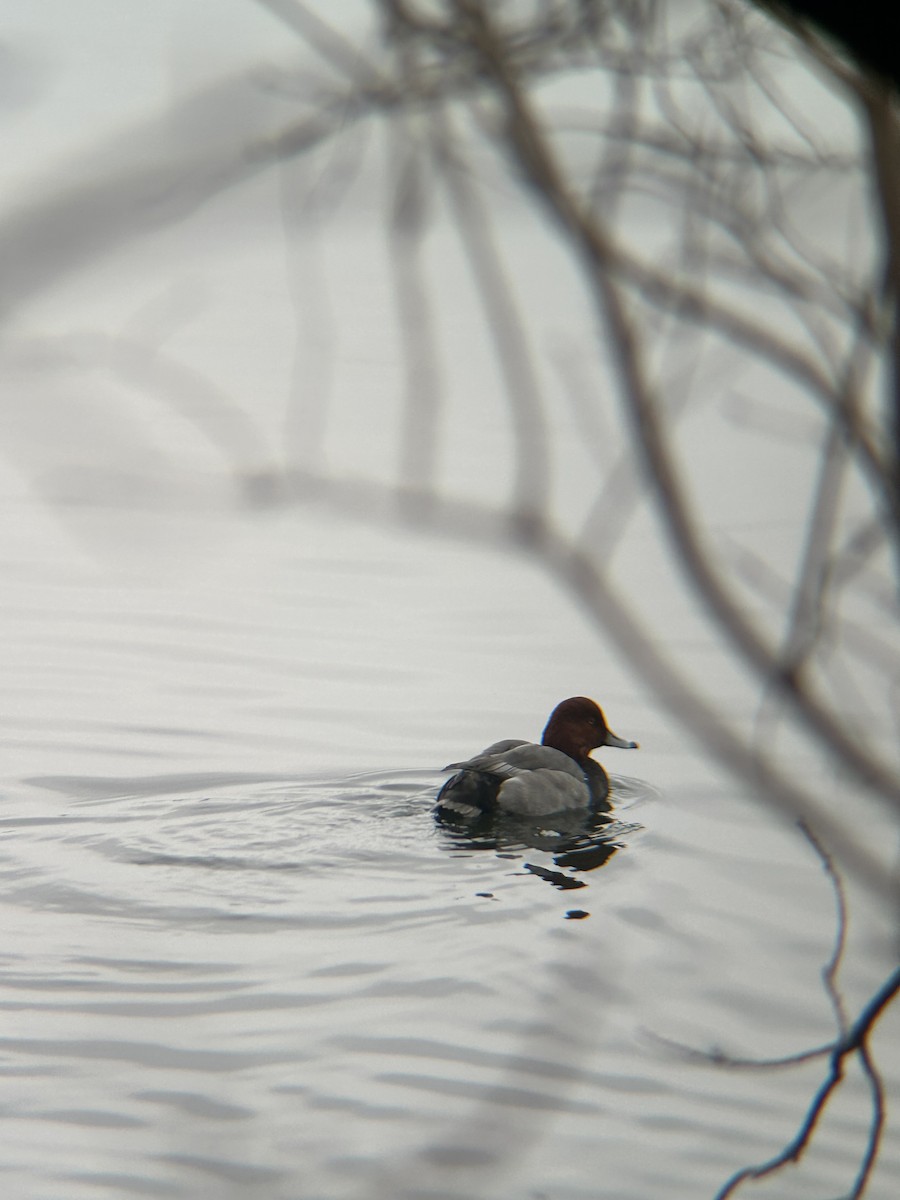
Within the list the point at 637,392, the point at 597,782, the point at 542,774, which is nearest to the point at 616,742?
the point at 597,782

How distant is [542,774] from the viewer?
9711mm

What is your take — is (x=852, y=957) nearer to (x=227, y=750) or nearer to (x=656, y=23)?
(x=227, y=750)

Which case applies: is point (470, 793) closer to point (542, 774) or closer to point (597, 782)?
point (542, 774)

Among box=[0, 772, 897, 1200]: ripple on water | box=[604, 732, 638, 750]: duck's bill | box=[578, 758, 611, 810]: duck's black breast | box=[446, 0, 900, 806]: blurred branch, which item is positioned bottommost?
box=[0, 772, 897, 1200]: ripple on water

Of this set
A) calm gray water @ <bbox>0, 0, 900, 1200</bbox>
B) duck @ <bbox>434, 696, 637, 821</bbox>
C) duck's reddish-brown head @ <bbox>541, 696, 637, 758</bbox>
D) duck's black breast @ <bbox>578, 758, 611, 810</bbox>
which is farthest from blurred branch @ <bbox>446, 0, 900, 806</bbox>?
duck's reddish-brown head @ <bbox>541, 696, 637, 758</bbox>

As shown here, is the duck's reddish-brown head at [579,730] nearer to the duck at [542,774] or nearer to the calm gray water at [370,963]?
the duck at [542,774]

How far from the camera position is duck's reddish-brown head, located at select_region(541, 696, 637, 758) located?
35.2 ft

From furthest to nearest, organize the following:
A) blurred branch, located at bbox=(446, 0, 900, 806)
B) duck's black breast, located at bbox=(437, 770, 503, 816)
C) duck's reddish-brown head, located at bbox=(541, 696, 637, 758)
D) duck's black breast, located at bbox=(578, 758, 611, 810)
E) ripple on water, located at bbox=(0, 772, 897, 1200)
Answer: duck's reddish-brown head, located at bbox=(541, 696, 637, 758) → duck's black breast, located at bbox=(578, 758, 611, 810) → duck's black breast, located at bbox=(437, 770, 503, 816) → ripple on water, located at bbox=(0, 772, 897, 1200) → blurred branch, located at bbox=(446, 0, 900, 806)

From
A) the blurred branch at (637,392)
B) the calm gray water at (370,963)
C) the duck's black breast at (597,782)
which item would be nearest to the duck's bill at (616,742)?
the duck's black breast at (597,782)

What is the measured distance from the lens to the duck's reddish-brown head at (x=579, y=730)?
10.7 metres

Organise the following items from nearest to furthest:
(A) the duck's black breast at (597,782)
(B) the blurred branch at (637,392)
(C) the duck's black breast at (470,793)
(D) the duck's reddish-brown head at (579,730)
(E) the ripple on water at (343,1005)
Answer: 1. (B) the blurred branch at (637,392)
2. (E) the ripple on water at (343,1005)
3. (C) the duck's black breast at (470,793)
4. (A) the duck's black breast at (597,782)
5. (D) the duck's reddish-brown head at (579,730)

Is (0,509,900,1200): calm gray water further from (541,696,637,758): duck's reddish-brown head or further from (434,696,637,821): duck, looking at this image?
(541,696,637,758): duck's reddish-brown head

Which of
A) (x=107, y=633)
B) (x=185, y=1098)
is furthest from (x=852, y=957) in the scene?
(x=107, y=633)

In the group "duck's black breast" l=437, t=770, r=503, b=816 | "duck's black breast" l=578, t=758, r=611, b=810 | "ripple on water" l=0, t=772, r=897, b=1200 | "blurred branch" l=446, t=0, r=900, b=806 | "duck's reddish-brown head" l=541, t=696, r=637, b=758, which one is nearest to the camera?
"blurred branch" l=446, t=0, r=900, b=806
